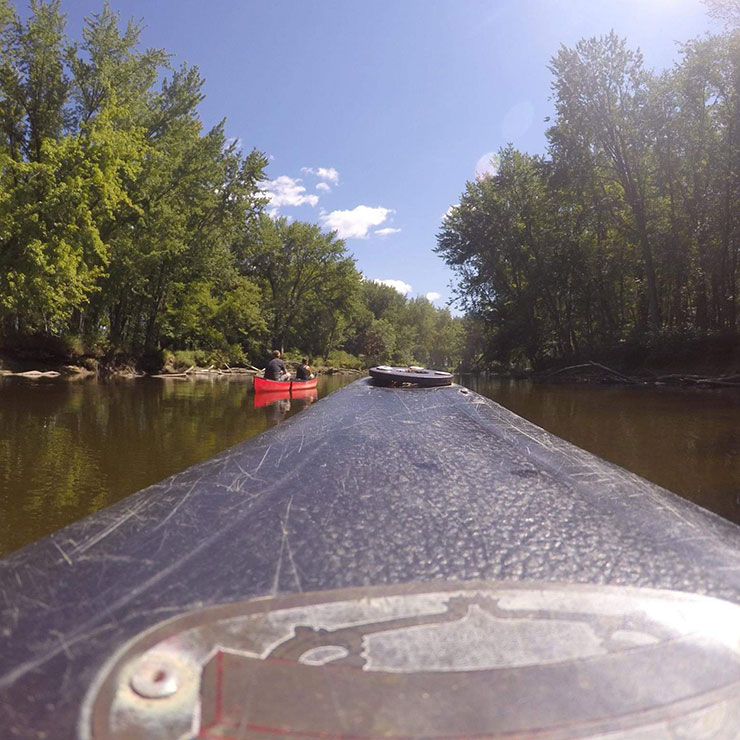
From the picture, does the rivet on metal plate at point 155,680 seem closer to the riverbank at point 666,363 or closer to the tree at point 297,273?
the riverbank at point 666,363

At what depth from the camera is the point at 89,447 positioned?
5.02 meters

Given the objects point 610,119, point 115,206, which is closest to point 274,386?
point 115,206

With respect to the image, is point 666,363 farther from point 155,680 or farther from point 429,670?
point 155,680

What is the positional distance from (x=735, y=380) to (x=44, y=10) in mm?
27289

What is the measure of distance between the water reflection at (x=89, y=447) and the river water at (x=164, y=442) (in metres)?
0.01

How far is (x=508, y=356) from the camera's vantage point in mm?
28875

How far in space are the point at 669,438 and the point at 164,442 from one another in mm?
6101

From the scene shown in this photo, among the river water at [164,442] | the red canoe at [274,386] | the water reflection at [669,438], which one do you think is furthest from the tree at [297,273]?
the water reflection at [669,438]

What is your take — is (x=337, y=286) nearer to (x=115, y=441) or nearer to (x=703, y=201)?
(x=703, y=201)

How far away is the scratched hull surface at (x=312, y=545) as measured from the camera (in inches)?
23.4

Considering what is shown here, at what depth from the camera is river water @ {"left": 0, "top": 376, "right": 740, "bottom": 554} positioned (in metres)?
3.41

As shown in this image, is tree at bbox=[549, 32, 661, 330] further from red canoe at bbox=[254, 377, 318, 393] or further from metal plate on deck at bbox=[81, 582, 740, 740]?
metal plate on deck at bbox=[81, 582, 740, 740]

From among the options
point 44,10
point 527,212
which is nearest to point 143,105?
point 44,10

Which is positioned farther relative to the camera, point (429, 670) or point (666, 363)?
point (666, 363)
